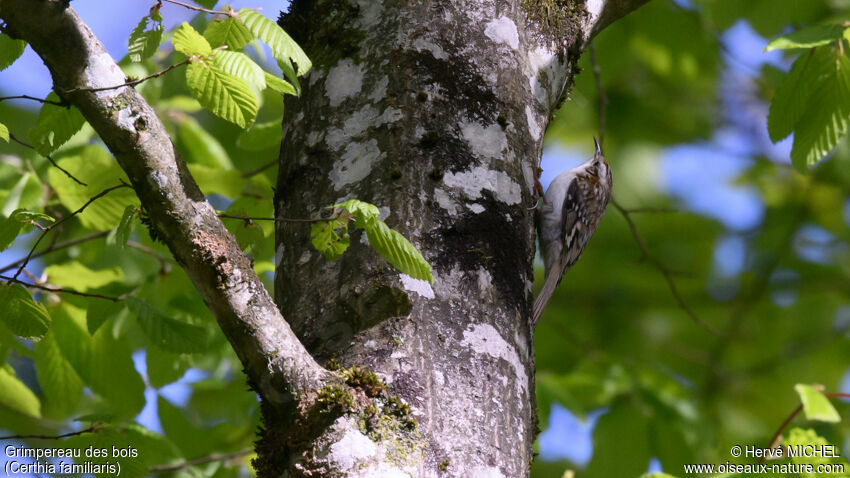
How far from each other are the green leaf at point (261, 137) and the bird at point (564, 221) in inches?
54.7

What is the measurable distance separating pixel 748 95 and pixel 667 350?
2895mm

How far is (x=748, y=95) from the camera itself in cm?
811

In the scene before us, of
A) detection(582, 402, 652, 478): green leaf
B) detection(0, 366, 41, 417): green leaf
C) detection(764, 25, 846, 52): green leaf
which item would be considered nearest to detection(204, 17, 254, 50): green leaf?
detection(764, 25, 846, 52): green leaf

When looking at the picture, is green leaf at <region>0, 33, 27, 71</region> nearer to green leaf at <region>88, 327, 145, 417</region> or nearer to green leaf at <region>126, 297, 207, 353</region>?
green leaf at <region>126, 297, 207, 353</region>

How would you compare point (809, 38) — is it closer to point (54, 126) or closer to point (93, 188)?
point (54, 126)

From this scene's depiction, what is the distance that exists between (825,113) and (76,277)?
9.21 feet

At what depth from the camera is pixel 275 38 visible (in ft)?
5.74

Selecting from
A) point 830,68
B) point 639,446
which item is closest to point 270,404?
point 830,68

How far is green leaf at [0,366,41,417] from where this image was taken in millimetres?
3170

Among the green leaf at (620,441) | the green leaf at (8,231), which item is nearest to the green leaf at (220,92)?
the green leaf at (8,231)

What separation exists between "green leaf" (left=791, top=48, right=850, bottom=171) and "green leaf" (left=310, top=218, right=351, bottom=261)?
5.44ft

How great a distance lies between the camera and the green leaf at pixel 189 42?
169 cm

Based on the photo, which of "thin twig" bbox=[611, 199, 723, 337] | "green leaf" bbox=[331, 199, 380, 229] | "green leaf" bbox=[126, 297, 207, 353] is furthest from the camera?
"thin twig" bbox=[611, 199, 723, 337]

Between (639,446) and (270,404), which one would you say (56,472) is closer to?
(270,404)
